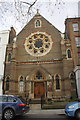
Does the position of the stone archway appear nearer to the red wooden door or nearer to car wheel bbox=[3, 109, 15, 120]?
the red wooden door

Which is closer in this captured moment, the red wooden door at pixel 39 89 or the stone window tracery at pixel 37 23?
the red wooden door at pixel 39 89

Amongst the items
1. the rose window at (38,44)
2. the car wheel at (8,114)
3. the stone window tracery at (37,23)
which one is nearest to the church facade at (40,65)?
the rose window at (38,44)

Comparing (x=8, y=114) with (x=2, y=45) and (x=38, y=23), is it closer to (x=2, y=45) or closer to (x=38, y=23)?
(x=2, y=45)

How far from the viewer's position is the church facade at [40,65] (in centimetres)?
1845

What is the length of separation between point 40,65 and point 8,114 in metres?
12.4

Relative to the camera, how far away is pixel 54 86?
18.7m

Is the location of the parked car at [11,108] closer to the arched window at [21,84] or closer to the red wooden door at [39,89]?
the arched window at [21,84]

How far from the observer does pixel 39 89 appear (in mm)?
19531

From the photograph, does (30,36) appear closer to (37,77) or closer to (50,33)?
(50,33)

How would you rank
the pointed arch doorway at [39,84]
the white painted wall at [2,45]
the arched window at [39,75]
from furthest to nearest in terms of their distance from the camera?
the white painted wall at [2,45]
the arched window at [39,75]
the pointed arch doorway at [39,84]

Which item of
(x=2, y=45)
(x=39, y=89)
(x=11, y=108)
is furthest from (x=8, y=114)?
(x=2, y=45)

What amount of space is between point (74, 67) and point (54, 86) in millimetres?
4402

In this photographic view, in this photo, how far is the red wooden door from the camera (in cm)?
1915

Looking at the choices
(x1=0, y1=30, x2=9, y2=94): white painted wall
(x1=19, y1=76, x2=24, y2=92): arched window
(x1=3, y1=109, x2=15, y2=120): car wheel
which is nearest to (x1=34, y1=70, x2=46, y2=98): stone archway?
(x1=19, y1=76, x2=24, y2=92): arched window
